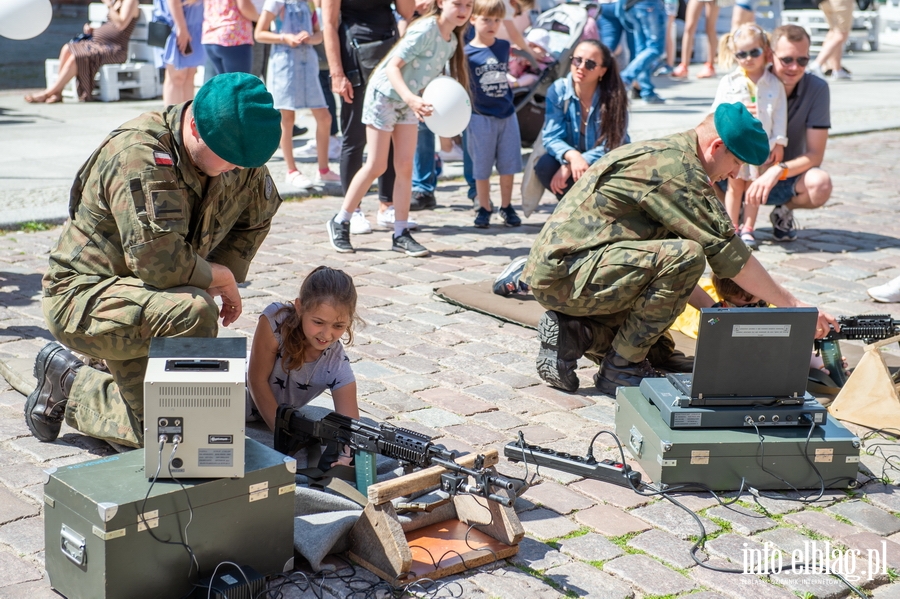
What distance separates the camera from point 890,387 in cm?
449

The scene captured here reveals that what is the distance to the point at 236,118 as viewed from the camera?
3512mm

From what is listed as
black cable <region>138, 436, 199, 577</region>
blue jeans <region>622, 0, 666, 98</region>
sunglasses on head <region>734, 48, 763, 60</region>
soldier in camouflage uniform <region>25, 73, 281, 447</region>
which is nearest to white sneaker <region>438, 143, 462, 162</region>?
sunglasses on head <region>734, 48, 763, 60</region>

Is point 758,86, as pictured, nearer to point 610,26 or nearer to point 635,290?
point 635,290

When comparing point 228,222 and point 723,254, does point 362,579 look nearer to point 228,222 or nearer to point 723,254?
point 228,222

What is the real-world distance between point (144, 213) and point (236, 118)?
464 millimetres

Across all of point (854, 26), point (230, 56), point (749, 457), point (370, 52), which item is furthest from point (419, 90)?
point (854, 26)

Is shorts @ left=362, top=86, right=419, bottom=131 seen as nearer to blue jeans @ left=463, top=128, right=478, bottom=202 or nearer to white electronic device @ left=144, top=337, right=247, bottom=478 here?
blue jeans @ left=463, top=128, right=478, bottom=202

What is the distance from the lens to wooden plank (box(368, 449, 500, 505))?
127 inches

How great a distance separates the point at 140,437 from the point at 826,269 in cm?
500

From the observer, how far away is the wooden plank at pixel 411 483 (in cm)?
322

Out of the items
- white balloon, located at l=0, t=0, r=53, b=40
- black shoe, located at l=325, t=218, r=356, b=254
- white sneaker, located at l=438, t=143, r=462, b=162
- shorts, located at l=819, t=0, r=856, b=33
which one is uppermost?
shorts, located at l=819, t=0, r=856, b=33

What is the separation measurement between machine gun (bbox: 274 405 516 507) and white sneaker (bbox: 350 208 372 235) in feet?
13.1

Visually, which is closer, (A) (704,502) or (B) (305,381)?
(A) (704,502)

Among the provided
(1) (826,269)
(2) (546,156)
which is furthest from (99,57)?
(1) (826,269)
